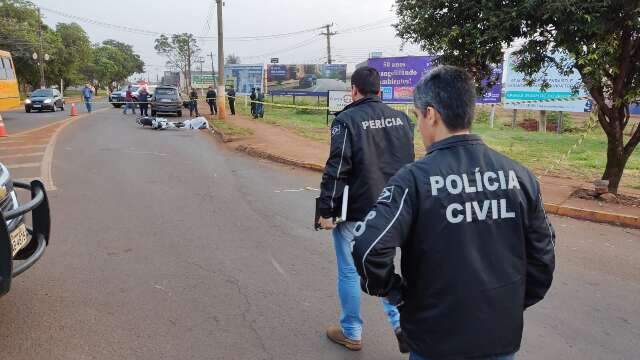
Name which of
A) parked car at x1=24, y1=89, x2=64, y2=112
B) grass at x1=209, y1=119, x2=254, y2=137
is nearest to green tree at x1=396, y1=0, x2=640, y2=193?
grass at x1=209, y1=119, x2=254, y2=137

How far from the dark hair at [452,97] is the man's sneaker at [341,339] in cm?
211

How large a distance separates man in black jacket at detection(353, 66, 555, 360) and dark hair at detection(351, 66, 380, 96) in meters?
1.26

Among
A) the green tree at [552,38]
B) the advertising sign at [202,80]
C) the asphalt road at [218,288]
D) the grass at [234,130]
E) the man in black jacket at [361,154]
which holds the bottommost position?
the asphalt road at [218,288]

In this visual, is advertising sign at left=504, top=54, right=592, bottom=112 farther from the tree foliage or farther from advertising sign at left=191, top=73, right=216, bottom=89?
advertising sign at left=191, top=73, right=216, bottom=89

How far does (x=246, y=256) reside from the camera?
17.0 feet

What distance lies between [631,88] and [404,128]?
5.86 metres

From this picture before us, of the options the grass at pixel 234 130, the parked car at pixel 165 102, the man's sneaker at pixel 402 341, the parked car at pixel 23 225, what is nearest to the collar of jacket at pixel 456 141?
the man's sneaker at pixel 402 341

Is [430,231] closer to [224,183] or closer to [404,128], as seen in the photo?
[404,128]

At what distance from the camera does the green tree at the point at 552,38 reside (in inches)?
254

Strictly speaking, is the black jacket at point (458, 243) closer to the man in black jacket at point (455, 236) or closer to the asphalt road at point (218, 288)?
the man in black jacket at point (455, 236)

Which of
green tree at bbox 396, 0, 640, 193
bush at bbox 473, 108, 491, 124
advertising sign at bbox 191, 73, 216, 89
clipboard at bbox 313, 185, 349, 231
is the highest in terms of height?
advertising sign at bbox 191, 73, 216, 89

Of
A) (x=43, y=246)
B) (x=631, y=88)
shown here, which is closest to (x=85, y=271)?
(x=43, y=246)

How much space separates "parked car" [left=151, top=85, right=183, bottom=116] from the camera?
25484 mm

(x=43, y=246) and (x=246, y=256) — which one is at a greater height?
(x=43, y=246)
